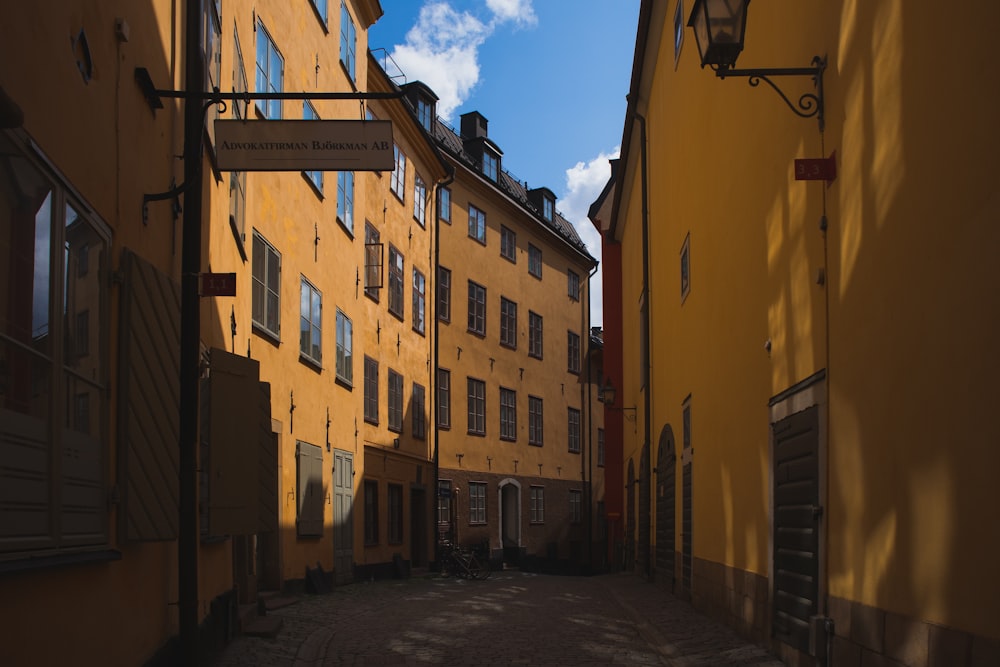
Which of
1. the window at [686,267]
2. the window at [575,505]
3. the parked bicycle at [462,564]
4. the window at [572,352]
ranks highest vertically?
the window at [572,352]

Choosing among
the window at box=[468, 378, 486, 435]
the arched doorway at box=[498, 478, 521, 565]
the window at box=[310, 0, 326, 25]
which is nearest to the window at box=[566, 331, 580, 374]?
the arched doorway at box=[498, 478, 521, 565]

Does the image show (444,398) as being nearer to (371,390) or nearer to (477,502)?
(477,502)

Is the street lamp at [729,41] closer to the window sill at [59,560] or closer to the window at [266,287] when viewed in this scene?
the window sill at [59,560]

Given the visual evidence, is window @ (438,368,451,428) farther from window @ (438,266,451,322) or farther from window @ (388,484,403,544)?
window @ (388,484,403,544)

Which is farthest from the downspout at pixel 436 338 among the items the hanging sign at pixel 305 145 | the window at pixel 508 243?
the hanging sign at pixel 305 145

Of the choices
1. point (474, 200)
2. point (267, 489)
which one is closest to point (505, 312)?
point (474, 200)

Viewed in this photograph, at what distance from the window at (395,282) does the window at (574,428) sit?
47.2 ft

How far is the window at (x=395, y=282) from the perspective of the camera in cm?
2411

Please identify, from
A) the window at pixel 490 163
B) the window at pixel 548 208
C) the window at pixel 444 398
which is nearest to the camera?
the window at pixel 444 398

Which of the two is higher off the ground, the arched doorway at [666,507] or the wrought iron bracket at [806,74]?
the wrought iron bracket at [806,74]

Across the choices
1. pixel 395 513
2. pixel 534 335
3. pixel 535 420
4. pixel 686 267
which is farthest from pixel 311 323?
pixel 534 335

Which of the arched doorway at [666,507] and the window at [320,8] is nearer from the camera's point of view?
the arched doorway at [666,507]

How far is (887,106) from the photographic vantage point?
581cm

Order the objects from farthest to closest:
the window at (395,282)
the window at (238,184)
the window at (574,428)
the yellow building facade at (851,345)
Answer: the window at (574,428)
the window at (395,282)
the window at (238,184)
the yellow building facade at (851,345)
